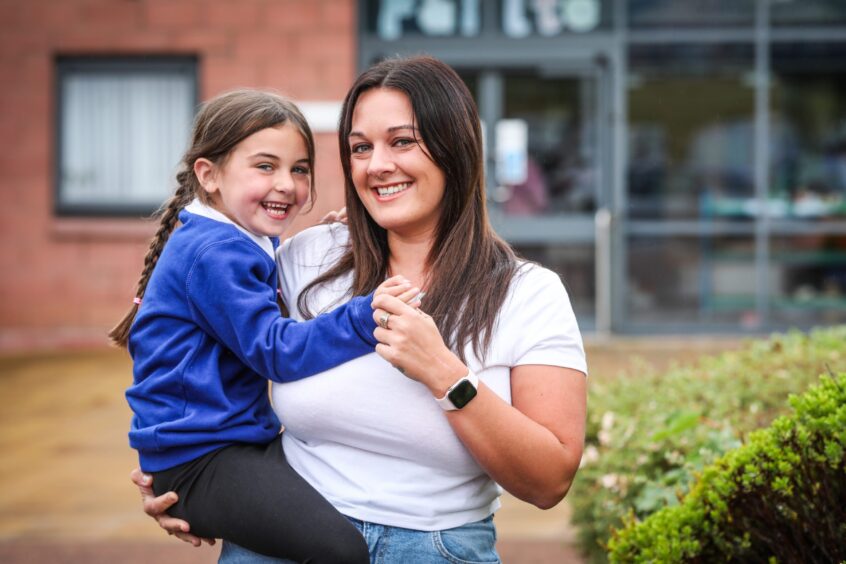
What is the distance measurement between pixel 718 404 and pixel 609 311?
7.46 metres

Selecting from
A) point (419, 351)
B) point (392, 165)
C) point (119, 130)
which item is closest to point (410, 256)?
point (392, 165)

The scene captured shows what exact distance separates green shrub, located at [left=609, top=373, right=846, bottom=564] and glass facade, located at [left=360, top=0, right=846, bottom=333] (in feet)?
27.8

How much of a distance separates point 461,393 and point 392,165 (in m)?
0.59

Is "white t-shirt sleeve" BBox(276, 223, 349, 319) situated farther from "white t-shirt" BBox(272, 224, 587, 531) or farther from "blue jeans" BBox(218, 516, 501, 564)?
"blue jeans" BBox(218, 516, 501, 564)

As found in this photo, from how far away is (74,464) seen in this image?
258 inches

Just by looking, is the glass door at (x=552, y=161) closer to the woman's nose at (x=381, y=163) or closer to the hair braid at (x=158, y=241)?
the hair braid at (x=158, y=241)

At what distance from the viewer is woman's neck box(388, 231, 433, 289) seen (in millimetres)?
2441

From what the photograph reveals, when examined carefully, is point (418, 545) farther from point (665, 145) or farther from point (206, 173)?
point (665, 145)

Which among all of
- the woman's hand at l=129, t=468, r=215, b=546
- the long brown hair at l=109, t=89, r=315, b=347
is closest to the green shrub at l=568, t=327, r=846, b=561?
the woman's hand at l=129, t=468, r=215, b=546

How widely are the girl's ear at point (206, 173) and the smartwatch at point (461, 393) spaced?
3.08ft

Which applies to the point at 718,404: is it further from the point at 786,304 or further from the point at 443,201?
the point at 786,304

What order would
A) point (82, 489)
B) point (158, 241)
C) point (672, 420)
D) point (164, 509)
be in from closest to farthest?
point (164, 509) → point (158, 241) → point (672, 420) → point (82, 489)

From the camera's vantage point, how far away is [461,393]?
2.02m

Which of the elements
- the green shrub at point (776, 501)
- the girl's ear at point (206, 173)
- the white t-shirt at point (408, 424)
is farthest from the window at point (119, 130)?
the green shrub at point (776, 501)
